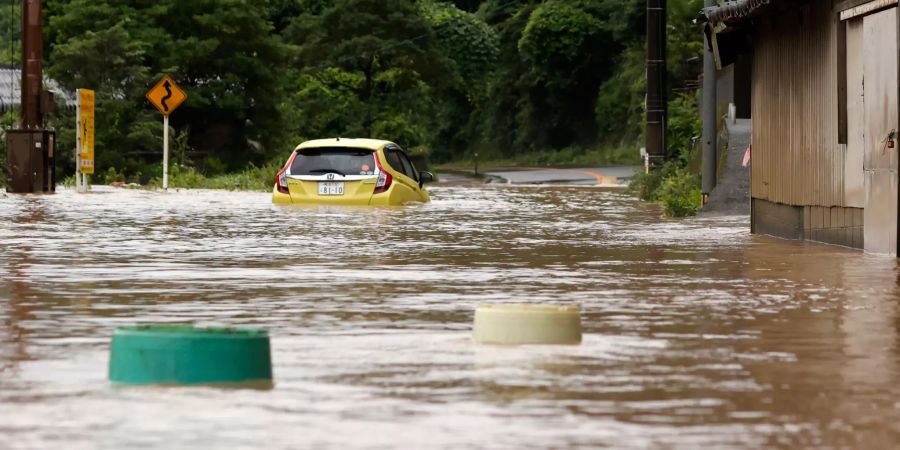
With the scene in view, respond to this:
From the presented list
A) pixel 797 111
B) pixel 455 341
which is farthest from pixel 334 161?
pixel 455 341

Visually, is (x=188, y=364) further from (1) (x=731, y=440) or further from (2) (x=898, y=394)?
(2) (x=898, y=394)

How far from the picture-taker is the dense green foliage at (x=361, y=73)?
54531mm

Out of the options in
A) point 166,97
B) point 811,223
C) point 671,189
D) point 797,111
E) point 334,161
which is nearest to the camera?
point 811,223

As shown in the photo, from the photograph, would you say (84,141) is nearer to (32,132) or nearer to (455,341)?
(32,132)

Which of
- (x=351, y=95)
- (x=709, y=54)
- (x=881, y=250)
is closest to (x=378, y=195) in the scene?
(x=709, y=54)

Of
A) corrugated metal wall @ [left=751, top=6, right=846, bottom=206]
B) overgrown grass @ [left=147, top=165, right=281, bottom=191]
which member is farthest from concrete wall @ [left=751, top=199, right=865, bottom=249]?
overgrown grass @ [left=147, top=165, right=281, bottom=191]

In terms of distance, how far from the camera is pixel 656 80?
127 ft

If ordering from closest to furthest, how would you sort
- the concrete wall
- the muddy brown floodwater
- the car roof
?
the muddy brown floodwater < the concrete wall < the car roof

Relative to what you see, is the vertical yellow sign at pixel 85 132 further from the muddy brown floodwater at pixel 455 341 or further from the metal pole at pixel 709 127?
the muddy brown floodwater at pixel 455 341

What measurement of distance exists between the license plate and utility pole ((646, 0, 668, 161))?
965cm

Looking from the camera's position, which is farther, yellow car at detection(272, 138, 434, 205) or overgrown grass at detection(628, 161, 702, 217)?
yellow car at detection(272, 138, 434, 205)

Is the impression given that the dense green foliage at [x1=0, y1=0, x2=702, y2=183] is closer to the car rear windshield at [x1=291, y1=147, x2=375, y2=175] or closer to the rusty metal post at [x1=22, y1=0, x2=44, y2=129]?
the car rear windshield at [x1=291, y1=147, x2=375, y2=175]

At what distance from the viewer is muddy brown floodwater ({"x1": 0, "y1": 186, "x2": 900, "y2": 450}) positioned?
745cm

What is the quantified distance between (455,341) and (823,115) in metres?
11.2
